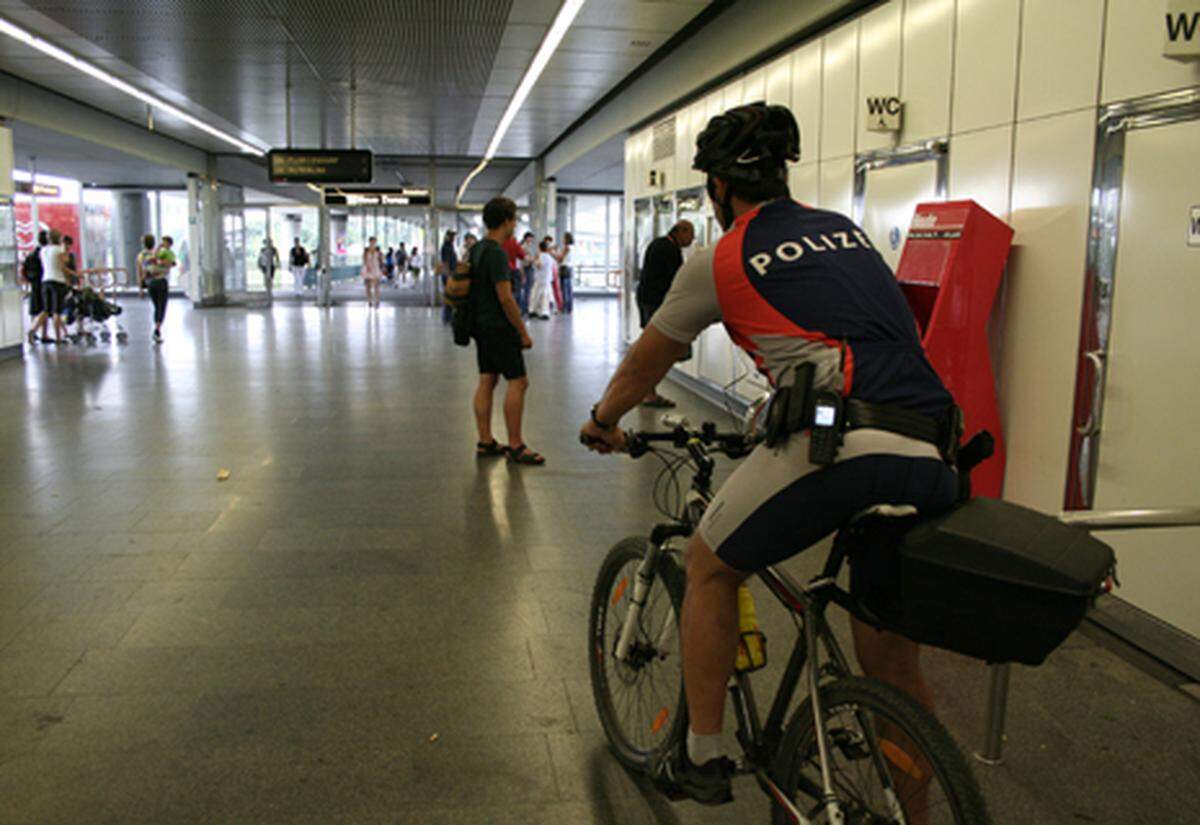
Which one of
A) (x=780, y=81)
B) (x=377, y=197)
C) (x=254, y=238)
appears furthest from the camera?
(x=254, y=238)

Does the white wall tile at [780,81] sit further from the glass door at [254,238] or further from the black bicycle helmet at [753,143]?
the glass door at [254,238]

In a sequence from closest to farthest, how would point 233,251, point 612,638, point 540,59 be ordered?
point 612,638 < point 540,59 < point 233,251

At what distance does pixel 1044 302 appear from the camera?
181 inches

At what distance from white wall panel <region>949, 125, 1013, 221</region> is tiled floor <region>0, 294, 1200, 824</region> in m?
2.33

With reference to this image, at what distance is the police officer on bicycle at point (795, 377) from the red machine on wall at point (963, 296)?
8.72 feet

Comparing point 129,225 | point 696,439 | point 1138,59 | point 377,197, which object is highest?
point 377,197

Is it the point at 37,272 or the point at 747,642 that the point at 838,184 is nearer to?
the point at 747,642

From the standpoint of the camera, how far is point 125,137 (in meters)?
19.0

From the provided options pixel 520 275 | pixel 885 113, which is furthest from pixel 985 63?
pixel 520 275


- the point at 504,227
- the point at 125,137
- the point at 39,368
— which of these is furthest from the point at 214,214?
the point at 504,227

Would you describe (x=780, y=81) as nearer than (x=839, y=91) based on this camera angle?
No

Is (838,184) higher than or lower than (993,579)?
higher

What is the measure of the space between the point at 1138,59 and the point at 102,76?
13453 millimetres

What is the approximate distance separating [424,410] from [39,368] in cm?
596
